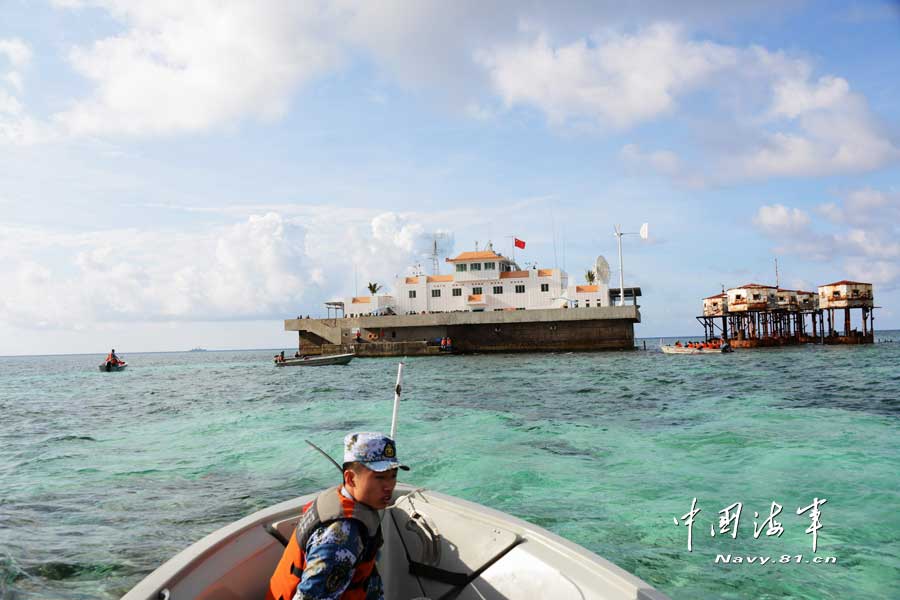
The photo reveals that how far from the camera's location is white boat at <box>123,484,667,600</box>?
3230 millimetres

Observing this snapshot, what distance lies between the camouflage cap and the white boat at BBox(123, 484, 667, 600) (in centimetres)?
132

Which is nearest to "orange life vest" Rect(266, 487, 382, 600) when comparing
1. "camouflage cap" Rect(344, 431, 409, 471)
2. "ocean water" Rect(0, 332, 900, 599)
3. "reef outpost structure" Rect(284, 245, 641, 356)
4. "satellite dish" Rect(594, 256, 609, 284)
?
"camouflage cap" Rect(344, 431, 409, 471)

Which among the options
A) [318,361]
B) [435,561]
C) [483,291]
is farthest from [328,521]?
[483,291]

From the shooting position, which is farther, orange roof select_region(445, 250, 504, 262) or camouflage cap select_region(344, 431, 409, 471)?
orange roof select_region(445, 250, 504, 262)

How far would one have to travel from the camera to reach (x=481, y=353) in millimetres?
54781

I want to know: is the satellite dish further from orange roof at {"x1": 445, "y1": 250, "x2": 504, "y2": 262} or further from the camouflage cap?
the camouflage cap

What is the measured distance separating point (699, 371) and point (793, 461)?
23126 mm

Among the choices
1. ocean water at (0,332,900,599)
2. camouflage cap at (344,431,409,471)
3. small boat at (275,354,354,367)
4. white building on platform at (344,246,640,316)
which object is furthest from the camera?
white building on platform at (344,246,640,316)

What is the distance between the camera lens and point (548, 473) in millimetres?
10281

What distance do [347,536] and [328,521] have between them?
0.11 meters

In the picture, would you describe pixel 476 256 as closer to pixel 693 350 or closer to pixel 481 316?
pixel 481 316

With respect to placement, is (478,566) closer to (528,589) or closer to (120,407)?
(528,589)

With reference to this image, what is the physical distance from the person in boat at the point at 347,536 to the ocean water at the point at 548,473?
4211 mm

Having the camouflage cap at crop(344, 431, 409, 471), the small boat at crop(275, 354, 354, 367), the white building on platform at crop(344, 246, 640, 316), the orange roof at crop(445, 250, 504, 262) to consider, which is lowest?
the small boat at crop(275, 354, 354, 367)
